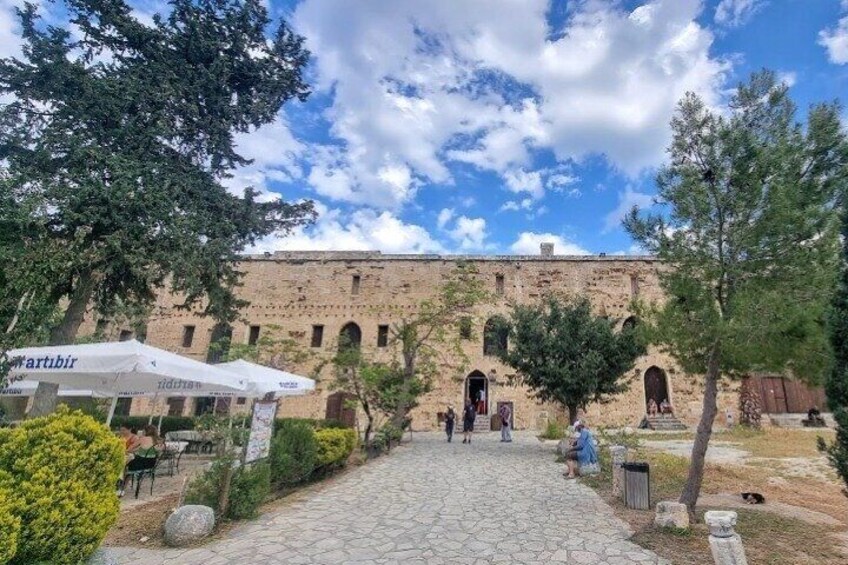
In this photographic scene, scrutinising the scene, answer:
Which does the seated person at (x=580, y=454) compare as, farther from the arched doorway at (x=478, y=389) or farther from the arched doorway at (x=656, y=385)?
the arched doorway at (x=656, y=385)

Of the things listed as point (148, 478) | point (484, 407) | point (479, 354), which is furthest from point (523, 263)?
point (148, 478)

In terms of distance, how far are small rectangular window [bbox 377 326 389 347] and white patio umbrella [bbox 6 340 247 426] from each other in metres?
15.8

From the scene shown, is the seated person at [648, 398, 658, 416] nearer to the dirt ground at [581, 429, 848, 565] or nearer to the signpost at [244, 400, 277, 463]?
the dirt ground at [581, 429, 848, 565]

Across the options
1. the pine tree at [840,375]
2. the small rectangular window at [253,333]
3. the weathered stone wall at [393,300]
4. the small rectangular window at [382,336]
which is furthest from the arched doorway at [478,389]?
the pine tree at [840,375]

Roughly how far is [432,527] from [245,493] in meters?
2.73

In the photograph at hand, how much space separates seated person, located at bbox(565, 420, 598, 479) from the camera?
953cm

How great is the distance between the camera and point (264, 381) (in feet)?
29.2

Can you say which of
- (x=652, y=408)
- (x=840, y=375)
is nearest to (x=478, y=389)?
(x=652, y=408)

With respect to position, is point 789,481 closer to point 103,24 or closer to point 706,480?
point 706,480

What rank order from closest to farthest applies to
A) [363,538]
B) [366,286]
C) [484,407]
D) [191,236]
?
[363,538], [191,236], [484,407], [366,286]

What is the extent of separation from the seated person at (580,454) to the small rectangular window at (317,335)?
16894mm

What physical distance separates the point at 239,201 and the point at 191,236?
7.57ft

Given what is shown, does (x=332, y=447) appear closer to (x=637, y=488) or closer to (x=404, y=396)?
(x=404, y=396)

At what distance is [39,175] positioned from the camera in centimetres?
1006
